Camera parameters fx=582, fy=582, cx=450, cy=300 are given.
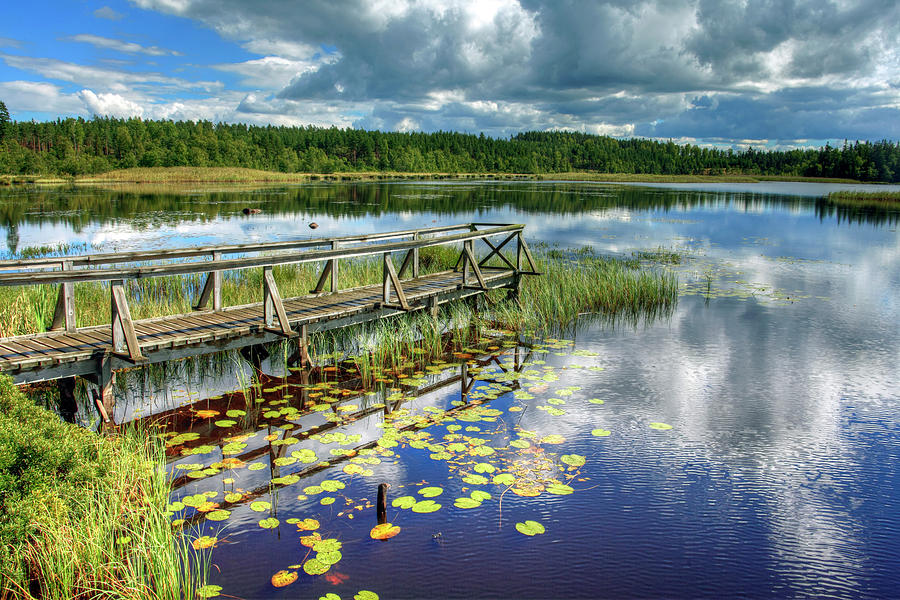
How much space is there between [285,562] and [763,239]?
106 ft

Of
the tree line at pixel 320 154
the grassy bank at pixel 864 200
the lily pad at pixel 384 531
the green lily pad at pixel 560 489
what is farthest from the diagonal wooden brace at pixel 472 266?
the tree line at pixel 320 154

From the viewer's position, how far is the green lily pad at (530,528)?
5.55m

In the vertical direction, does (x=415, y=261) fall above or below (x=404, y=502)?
above

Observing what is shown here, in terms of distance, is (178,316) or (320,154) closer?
(178,316)

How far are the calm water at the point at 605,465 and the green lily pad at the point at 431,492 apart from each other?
0.06 metres

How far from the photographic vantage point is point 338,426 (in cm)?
788

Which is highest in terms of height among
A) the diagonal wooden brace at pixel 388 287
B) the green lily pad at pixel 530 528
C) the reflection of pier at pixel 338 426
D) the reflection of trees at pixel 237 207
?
the reflection of trees at pixel 237 207

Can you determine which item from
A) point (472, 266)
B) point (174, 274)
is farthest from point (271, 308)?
point (472, 266)

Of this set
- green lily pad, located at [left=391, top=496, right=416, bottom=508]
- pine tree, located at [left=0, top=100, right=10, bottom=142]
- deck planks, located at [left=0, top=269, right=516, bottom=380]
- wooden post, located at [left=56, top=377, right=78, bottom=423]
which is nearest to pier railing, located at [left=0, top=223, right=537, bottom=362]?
deck planks, located at [left=0, top=269, right=516, bottom=380]

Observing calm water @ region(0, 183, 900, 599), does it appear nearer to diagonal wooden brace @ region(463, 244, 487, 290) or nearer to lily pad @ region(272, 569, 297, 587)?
lily pad @ region(272, 569, 297, 587)

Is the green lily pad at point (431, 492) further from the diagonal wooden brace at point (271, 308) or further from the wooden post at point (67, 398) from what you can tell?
the wooden post at point (67, 398)

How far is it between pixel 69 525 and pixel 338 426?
3.72 m

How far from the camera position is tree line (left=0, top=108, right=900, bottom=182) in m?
105

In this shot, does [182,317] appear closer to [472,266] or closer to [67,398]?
[67,398]
